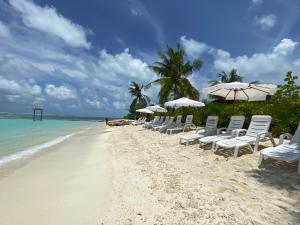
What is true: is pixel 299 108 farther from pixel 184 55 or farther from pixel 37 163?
pixel 184 55

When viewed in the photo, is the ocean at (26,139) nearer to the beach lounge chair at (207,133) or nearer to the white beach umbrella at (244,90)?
the beach lounge chair at (207,133)

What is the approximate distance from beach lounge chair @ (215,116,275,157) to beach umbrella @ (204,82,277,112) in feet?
5.12

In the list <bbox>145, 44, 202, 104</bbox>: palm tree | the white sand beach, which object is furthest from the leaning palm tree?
the white sand beach

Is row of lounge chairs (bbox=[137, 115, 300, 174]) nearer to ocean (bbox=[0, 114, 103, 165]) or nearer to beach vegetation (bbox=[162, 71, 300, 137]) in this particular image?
beach vegetation (bbox=[162, 71, 300, 137])

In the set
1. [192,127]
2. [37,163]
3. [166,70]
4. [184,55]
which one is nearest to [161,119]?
[192,127]

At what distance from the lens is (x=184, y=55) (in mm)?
25328

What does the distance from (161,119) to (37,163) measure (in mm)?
12899

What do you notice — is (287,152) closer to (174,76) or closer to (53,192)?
(53,192)

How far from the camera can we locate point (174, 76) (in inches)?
971

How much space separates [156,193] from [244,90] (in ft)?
22.8

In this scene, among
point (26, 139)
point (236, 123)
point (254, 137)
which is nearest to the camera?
point (254, 137)

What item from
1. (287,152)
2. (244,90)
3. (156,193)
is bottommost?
(156,193)

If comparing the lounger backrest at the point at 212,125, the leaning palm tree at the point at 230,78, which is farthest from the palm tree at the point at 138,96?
the lounger backrest at the point at 212,125


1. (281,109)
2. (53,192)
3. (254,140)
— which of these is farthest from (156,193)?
(281,109)
